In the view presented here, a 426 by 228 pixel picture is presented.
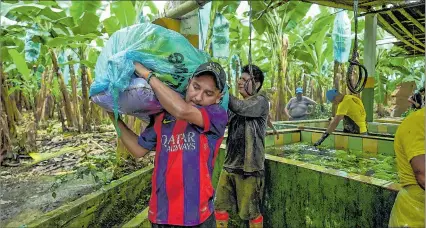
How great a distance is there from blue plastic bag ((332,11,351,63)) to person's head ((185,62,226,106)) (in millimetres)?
6803

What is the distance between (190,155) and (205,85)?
369 millimetres

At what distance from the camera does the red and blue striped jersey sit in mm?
1568

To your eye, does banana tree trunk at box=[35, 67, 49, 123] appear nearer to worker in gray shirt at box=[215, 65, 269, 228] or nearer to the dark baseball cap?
worker in gray shirt at box=[215, 65, 269, 228]

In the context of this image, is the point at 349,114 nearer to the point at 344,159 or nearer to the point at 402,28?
the point at 344,159

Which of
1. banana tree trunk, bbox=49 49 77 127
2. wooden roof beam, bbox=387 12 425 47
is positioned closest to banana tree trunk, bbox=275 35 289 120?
wooden roof beam, bbox=387 12 425 47

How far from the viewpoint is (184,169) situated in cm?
159

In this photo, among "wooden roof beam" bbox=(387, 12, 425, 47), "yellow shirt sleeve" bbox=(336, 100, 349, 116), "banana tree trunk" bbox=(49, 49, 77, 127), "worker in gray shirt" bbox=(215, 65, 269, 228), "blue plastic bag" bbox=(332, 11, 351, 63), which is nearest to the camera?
"worker in gray shirt" bbox=(215, 65, 269, 228)

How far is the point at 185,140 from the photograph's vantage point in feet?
5.31

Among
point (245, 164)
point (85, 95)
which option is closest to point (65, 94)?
point (85, 95)

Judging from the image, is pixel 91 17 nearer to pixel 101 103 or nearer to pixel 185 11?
pixel 185 11

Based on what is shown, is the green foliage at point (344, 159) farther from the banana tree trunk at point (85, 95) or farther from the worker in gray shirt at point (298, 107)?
the banana tree trunk at point (85, 95)

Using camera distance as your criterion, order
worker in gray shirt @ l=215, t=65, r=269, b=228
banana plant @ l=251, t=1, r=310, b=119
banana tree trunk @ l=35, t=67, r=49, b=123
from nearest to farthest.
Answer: worker in gray shirt @ l=215, t=65, r=269, b=228 → banana tree trunk @ l=35, t=67, r=49, b=123 → banana plant @ l=251, t=1, r=310, b=119

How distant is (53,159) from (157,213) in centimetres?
345

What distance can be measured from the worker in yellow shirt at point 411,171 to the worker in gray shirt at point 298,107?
21.2 ft
